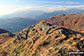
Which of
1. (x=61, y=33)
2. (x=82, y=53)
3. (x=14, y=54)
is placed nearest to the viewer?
(x=82, y=53)

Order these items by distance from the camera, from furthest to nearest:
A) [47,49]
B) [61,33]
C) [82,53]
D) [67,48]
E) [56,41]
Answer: [61,33] → [56,41] → [47,49] → [67,48] → [82,53]

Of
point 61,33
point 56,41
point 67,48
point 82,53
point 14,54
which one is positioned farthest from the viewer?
point 14,54

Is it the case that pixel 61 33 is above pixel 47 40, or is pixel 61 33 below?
above

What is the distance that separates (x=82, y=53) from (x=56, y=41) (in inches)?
456

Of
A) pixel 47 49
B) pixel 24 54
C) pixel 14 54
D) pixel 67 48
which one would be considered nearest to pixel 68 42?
pixel 67 48

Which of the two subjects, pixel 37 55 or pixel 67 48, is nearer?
pixel 67 48

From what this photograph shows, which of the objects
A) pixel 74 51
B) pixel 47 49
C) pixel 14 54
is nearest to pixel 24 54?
pixel 14 54

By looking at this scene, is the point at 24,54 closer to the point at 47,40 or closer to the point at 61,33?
the point at 47,40

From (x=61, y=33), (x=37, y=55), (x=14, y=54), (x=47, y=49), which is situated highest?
(x=61, y=33)

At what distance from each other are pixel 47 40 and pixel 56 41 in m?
4.49

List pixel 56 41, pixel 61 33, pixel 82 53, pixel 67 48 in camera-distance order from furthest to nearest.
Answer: pixel 61 33
pixel 56 41
pixel 67 48
pixel 82 53

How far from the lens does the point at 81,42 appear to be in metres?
35.1

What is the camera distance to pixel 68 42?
34719 millimetres

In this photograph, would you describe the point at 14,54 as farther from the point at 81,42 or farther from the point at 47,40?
the point at 81,42
